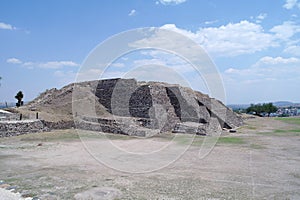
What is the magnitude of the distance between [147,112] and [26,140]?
11.5 metres

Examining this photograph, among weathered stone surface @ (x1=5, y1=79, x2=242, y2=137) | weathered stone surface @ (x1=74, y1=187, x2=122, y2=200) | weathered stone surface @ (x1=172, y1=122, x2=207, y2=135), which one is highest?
weathered stone surface @ (x1=5, y1=79, x2=242, y2=137)

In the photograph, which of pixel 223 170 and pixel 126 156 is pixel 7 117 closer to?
pixel 126 156

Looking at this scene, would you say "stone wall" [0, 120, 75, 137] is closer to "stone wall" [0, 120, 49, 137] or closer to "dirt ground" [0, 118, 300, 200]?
"stone wall" [0, 120, 49, 137]

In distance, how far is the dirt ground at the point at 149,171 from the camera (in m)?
6.71

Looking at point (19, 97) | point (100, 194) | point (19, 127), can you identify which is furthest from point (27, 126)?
point (19, 97)

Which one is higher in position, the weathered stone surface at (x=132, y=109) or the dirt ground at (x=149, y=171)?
the weathered stone surface at (x=132, y=109)

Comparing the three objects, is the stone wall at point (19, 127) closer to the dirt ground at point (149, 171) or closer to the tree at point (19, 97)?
the dirt ground at point (149, 171)

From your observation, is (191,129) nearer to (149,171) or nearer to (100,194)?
(149,171)

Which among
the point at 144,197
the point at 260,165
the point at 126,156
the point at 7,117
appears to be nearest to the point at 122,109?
the point at 7,117

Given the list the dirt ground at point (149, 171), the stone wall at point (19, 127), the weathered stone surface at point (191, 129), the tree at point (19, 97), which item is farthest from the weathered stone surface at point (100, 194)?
the tree at point (19, 97)

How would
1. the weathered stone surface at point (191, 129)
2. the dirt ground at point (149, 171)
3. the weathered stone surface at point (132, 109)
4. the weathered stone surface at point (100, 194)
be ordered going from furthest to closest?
the weathered stone surface at point (132, 109), the weathered stone surface at point (191, 129), the dirt ground at point (149, 171), the weathered stone surface at point (100, 194)

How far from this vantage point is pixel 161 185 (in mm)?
7328

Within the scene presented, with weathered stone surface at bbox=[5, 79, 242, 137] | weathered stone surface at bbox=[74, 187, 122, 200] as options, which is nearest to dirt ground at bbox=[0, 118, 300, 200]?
weathered stone surface at bbox=[74, 187, 122, 200]

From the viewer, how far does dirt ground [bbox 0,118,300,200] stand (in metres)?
6.71
